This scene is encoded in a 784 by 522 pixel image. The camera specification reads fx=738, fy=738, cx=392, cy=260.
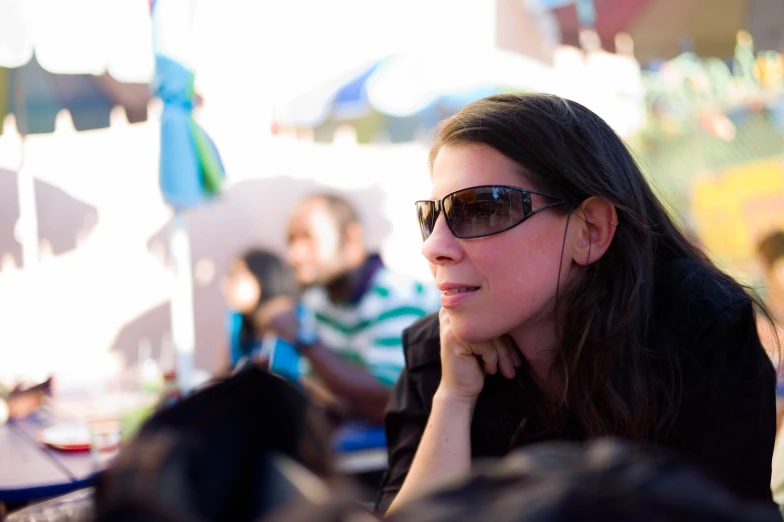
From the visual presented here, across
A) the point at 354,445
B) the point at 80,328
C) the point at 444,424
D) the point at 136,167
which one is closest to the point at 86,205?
the point at 136,167

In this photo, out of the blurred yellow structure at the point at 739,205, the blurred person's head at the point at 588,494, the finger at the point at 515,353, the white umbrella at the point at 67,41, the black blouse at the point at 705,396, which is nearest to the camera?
the blurred person's head at the point at 588,494

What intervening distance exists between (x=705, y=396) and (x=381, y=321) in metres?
2.57

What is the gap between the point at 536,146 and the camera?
1617 millimetres

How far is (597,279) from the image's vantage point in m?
1.71

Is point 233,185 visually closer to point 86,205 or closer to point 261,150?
point 261,150

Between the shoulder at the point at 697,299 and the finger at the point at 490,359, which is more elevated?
the shoulder at the point at 697,299

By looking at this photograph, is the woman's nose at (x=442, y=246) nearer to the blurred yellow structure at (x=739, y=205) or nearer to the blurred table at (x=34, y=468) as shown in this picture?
the blurred table at (x=34, y=468)

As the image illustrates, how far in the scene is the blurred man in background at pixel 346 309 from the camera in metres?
3.85

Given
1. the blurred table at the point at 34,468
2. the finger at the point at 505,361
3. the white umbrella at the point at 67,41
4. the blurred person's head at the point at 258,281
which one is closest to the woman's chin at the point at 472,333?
the finger at the point at 505,361

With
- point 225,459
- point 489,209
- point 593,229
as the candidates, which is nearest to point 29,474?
point 489,209

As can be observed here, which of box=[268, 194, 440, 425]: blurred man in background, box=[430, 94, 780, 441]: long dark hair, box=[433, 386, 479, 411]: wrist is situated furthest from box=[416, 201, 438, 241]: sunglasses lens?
box=[268, 194, 440, 425]: blurred man in background

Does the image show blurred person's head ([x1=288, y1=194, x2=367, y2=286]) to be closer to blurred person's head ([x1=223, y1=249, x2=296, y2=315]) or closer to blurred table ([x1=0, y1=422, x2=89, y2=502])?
blurred person's head ([x1=223, y1=249, x2=296, y2=315])

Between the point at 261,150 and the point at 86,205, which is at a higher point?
the point at 261,150

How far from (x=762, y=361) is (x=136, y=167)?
5002 mm
